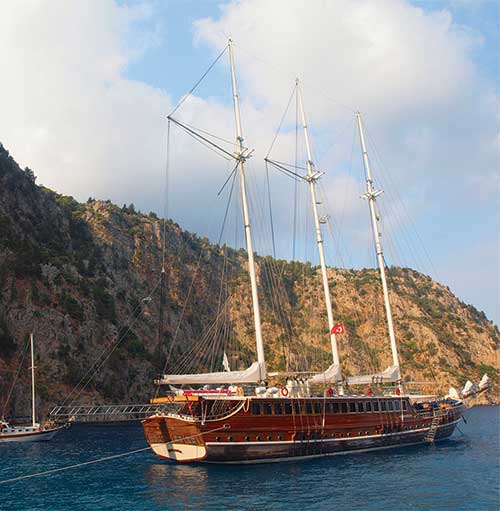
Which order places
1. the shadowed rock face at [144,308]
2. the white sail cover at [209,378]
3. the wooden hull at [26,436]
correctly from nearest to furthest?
the white sail cover at [209,378], the wooden hull at [26,436], the shadowed rock face at [144,308]

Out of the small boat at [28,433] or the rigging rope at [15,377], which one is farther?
the rigging rope at [15,377]

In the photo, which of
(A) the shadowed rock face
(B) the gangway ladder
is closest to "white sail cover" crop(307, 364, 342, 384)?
(B) the gangway ladder

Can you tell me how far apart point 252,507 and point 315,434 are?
15.0m

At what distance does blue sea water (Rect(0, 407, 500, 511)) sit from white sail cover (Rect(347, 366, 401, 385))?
6727mm

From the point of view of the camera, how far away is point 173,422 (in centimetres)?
3728

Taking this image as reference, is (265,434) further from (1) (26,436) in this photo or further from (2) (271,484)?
(1) (26,436)

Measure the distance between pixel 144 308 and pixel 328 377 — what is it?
76925 mm

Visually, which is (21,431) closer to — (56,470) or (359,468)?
(56,470)

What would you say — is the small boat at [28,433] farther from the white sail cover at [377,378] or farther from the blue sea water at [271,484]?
the white sail cover at [377,378]

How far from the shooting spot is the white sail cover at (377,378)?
50.1 meters

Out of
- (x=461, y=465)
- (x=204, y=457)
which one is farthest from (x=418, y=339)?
(x=204, y=457)

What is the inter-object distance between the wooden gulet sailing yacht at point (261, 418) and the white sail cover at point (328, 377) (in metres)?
0.08

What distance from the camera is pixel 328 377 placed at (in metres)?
45.8

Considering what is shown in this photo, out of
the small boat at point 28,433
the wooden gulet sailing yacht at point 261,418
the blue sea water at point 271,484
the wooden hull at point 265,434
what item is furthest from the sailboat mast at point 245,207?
the small boat at point 28,433
